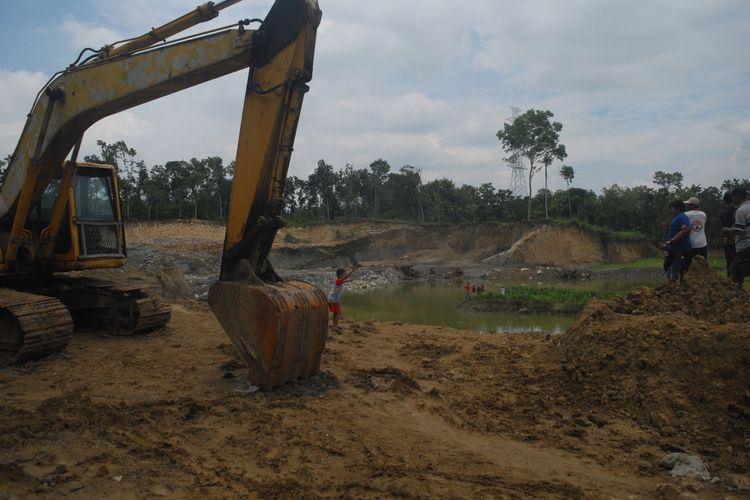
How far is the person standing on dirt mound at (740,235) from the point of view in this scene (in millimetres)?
6797

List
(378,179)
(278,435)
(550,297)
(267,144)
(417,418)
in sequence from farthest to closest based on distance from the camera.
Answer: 1. (378,179)
2. (550,297)
3. (267,144)
4. (417,418)
5. (278,435)

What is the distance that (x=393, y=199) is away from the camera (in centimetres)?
6303

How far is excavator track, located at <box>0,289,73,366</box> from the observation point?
263 inches

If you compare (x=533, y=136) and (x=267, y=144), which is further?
(x=533, y=136)

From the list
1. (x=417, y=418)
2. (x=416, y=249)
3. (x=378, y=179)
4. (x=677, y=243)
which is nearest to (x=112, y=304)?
(x=417, y=418)

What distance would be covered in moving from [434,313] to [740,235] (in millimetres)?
10307

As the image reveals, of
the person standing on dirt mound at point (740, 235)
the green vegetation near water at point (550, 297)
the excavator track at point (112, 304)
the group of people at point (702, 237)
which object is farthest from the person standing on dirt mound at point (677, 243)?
the excavator track at point (112, 304)

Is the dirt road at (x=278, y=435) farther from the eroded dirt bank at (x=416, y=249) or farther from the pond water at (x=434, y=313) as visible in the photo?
the eroded dirt bank at (x=416, y=249)

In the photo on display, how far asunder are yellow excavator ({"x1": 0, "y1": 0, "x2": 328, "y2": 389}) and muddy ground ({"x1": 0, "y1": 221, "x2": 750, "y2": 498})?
0.61 m

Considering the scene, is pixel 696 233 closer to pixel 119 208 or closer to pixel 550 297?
pixel 119 208

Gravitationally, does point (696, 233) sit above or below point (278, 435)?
above

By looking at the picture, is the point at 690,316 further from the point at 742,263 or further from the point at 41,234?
the point at 41,234

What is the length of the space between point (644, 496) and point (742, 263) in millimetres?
4549

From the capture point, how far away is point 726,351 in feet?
18.0
